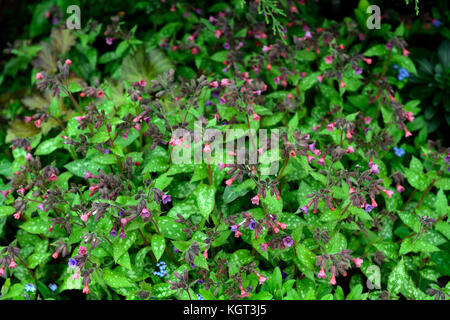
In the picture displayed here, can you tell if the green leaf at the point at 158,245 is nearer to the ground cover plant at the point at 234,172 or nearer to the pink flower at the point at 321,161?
the ground cover plant at the point at 234,172

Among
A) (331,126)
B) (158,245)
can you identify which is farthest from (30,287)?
(331,126)

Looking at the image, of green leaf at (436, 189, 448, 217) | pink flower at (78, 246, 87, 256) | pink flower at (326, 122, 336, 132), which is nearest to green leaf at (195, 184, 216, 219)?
pink flower at (78, 246, 87, 256)

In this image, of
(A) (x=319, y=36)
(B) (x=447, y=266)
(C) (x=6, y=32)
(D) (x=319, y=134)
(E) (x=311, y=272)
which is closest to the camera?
(E) (x=311, y=272)

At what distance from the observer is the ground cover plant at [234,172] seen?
270 cm

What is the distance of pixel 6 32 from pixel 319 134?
436 cm

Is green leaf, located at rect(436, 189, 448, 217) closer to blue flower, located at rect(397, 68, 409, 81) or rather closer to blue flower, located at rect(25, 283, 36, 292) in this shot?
blue flower, located at rect(397, 68, 409, 81)

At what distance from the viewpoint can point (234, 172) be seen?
8.79 feet

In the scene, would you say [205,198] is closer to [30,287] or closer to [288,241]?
[288,241]

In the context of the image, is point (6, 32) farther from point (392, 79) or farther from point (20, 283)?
point (392, 79)

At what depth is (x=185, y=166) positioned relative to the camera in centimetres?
295

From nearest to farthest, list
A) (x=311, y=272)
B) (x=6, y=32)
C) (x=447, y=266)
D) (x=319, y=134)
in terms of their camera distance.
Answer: (x=311, y=272) → (x=447, y=266) → (x=319, y=134) → (x=6, y=32)

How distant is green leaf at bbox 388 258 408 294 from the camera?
2830 mm

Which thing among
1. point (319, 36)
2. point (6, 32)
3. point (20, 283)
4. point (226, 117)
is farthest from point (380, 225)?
point (6, 32)

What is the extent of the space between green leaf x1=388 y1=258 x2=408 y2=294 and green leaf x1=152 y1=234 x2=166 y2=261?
1489 mm
